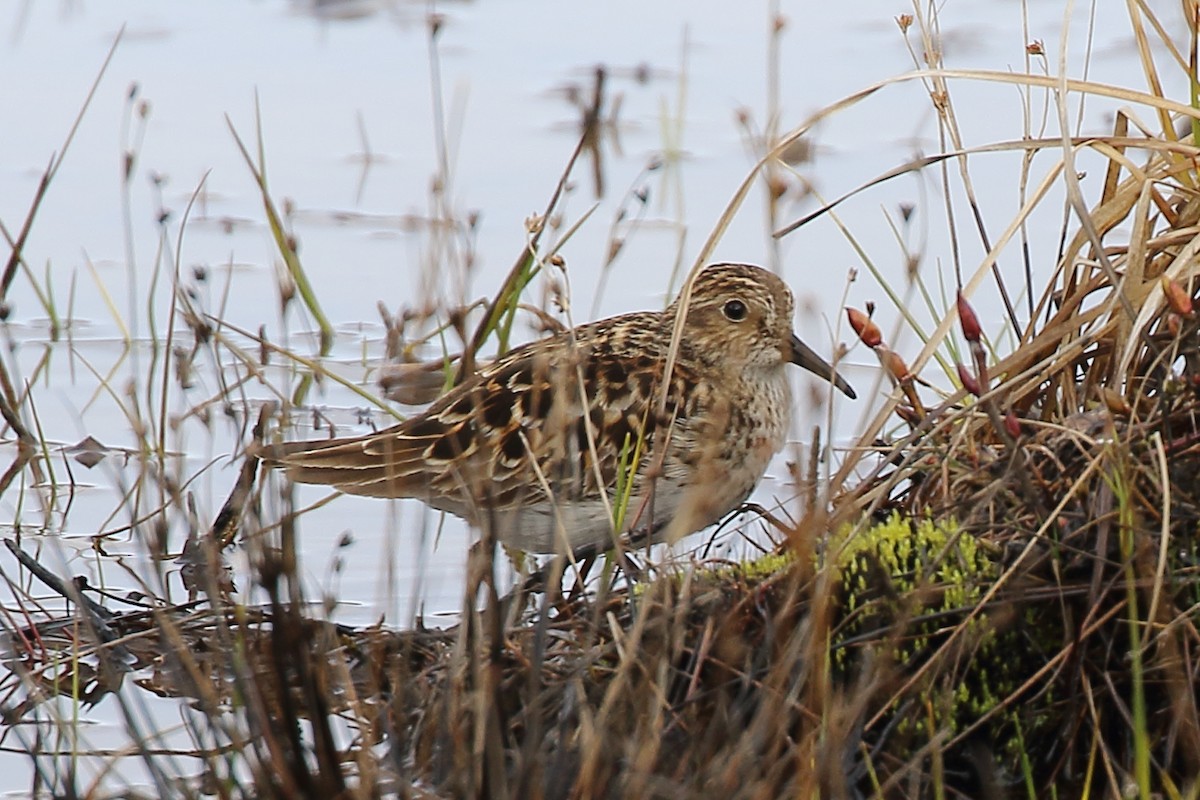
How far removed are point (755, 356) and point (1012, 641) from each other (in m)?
1.71

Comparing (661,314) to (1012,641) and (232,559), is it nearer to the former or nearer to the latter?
(232,559)

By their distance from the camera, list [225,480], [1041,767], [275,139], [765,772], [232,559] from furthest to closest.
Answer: [275,139]
[225,480]
[232,559]
[1041,767]
[765,772]

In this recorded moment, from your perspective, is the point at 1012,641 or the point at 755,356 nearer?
the point at 1012,641

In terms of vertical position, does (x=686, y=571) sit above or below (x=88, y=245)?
below

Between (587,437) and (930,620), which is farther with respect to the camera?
(587,437)

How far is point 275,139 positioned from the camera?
8172mm

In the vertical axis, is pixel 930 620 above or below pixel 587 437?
below

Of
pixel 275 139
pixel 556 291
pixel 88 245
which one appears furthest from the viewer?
pixel 275 139

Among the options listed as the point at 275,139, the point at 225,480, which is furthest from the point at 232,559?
the point at 275,139

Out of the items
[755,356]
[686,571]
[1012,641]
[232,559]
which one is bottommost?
[1012,641]

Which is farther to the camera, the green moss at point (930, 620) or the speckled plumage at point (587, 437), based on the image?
the speckled plumage at point (587, 437)

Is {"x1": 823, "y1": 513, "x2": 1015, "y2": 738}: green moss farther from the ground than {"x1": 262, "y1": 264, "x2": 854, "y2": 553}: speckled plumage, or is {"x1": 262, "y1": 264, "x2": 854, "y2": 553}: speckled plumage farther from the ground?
{"x1": 262, "y1": 264, "x2": 854, "y2": 553}: speckled plumage

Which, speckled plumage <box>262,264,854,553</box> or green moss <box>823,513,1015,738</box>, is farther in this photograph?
speckled plumage <box>262,264,854,553</box>

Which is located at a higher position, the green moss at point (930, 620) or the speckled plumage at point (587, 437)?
the speckled plumage at point (587, 437)
